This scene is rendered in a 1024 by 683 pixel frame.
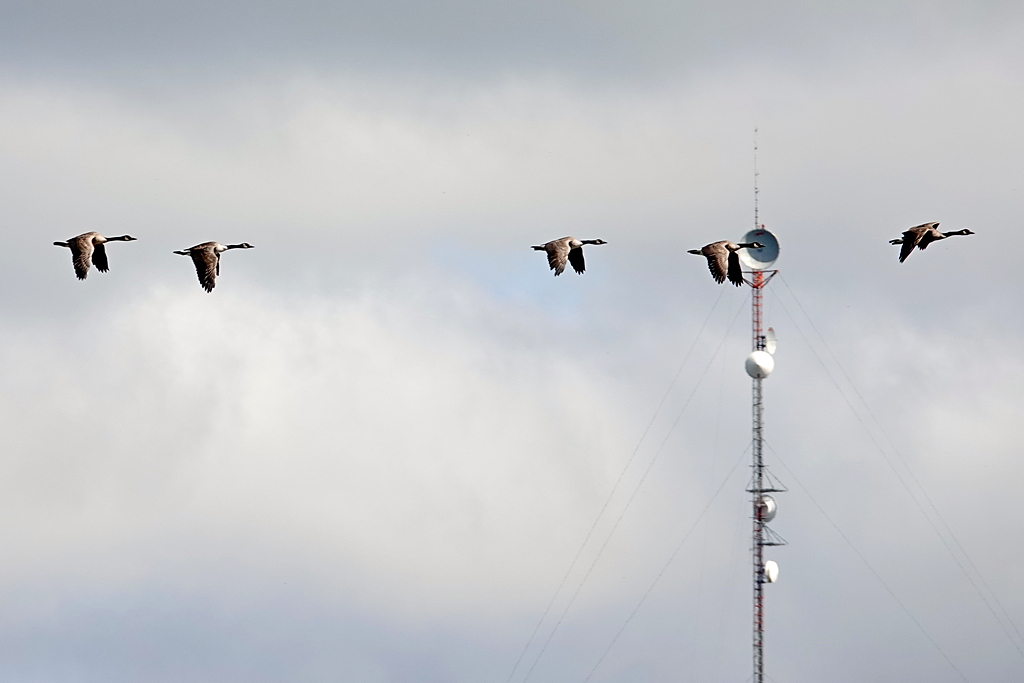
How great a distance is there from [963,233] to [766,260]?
46.0 metres

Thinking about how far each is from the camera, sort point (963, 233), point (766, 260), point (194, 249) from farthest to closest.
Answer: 1. point (766, 260)
2. point (963, 233)
3. point (194, 249)

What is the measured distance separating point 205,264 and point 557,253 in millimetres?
18831

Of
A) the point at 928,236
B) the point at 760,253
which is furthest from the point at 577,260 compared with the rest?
the point at 760,253

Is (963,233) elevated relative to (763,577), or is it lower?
elevated

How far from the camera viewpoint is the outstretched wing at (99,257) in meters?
127

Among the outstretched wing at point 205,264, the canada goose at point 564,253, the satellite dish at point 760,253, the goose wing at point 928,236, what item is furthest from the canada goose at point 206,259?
the satellite dish at point 760,253

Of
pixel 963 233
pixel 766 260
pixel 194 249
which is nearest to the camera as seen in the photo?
pixel 194 249

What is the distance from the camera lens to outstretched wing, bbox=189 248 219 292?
124250 millimetres

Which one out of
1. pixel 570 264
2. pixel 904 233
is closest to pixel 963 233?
pixel 904 233

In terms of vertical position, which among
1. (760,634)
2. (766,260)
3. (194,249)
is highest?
(766,260)

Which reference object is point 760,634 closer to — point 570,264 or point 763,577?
point 763,577

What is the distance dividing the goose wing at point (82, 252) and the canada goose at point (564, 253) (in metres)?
24.0

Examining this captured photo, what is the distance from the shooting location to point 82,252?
125m

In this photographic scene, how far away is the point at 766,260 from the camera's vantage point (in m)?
181
